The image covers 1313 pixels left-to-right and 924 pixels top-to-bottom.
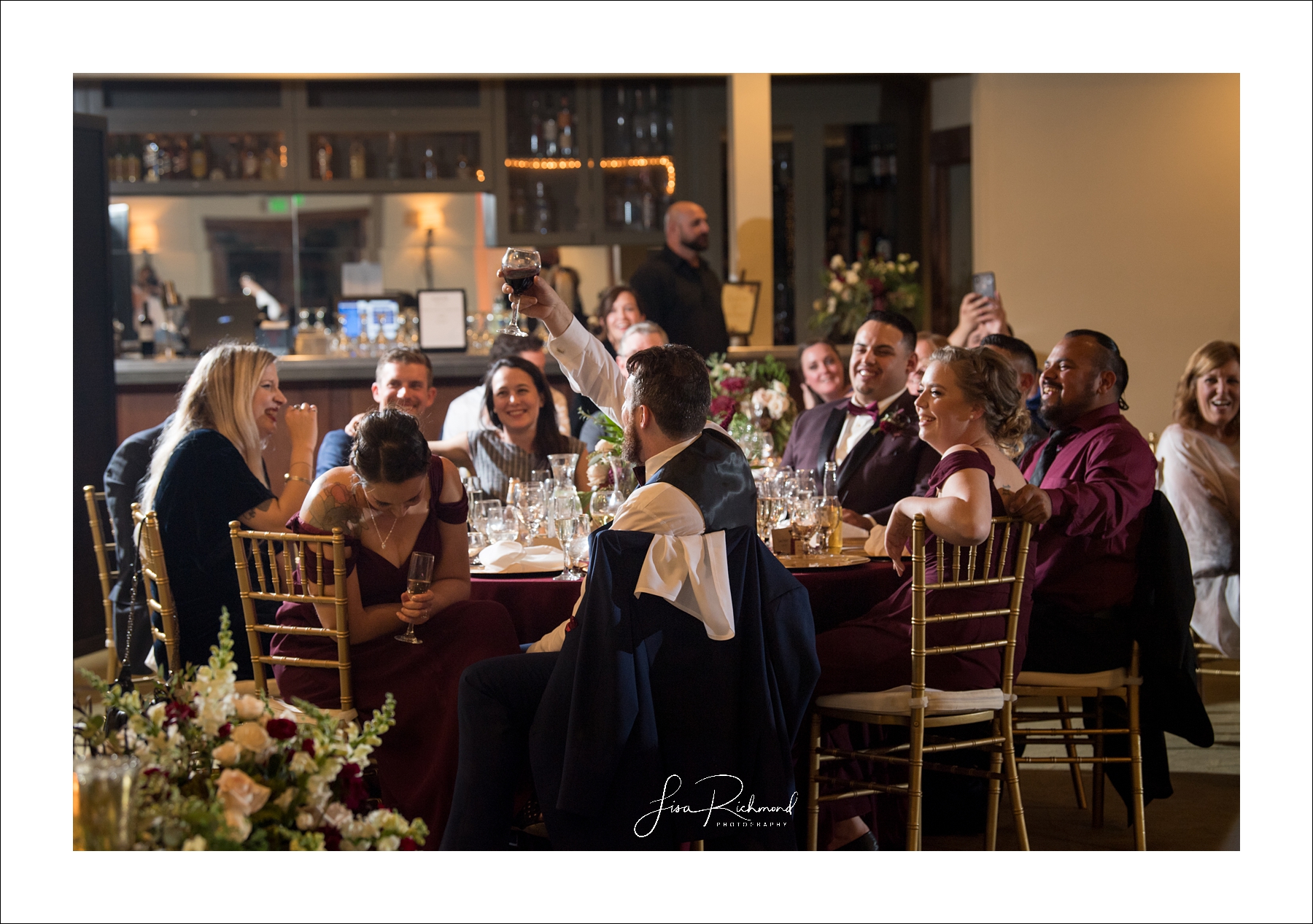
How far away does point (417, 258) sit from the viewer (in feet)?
28.0

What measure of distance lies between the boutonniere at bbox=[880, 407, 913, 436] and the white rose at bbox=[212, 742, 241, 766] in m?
2.29

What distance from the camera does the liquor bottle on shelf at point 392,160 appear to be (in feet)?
26.6

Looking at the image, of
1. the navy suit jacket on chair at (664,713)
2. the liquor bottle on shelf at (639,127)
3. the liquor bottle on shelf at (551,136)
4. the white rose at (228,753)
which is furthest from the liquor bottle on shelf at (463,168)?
the white rose at (228,753)

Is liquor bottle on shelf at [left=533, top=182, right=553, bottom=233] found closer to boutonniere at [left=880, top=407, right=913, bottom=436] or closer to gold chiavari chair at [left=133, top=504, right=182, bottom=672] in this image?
boutonniere at [left=880, top=407, right=913, bottom=436]

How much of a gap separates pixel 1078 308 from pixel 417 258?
4338 mm

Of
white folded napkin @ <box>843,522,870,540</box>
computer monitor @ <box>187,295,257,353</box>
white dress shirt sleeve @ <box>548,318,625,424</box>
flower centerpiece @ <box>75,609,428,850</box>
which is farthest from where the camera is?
computer monitor @ <box>187,295,257,353</box>

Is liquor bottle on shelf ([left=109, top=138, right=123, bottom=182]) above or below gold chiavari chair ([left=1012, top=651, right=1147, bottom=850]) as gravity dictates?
above

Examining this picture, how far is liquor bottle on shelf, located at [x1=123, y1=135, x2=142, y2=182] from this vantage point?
7.87 metres

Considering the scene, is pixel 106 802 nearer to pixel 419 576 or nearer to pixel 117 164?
pixel 419 576

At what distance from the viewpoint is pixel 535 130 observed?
802 cm

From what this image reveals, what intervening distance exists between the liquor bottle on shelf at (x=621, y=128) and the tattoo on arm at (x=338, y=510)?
572cm

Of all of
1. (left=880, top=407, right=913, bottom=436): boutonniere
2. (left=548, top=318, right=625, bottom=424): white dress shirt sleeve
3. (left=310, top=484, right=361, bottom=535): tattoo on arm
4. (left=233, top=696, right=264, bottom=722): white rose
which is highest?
(left=548, top=318, right=625, bottom=424): white dress shirt sleeve

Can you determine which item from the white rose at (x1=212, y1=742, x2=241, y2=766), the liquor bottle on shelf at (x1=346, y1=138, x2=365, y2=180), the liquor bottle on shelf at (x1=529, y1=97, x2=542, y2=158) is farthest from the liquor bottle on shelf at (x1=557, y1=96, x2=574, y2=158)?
the white rose at (x1=212, y1=742, x2=241, y2=766)
